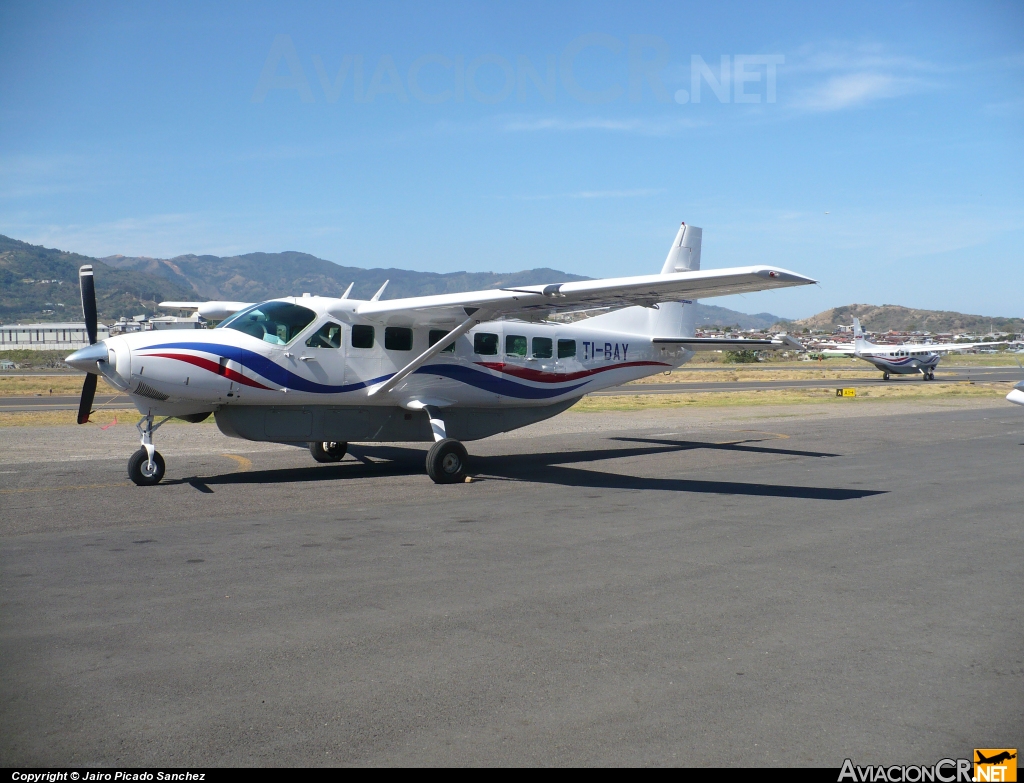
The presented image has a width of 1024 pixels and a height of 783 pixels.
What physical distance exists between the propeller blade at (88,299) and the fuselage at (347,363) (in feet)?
6.36

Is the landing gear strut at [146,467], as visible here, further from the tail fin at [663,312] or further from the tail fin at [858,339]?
the tail fin at [858,339]

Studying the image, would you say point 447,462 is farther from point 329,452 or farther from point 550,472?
point 329,452

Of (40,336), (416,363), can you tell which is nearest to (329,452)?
(416,363)

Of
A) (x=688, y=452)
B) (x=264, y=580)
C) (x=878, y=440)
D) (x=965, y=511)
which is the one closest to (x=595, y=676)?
(x=264, y=580)

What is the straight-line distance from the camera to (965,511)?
10.8m

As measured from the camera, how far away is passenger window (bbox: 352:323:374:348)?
1436 centimetres

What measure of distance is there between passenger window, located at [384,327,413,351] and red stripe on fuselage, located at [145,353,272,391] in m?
2.40

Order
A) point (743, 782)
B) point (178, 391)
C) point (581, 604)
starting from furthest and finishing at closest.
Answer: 1. point (178, 391)
2. point (581, 604)
3. point (743, 782)

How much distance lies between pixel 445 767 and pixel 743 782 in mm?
1326

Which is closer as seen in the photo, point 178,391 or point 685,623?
point 685,623

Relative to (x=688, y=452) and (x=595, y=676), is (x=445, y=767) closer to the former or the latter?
(x=595, y=676)

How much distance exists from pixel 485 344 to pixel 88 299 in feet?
23.0

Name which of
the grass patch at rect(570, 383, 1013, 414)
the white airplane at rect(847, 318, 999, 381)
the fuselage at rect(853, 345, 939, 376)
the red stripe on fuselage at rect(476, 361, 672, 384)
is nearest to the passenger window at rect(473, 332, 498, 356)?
the red stripe on fuselage at rect(476, 361, 672, 384)

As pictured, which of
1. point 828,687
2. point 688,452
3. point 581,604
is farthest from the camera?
point 688,452
